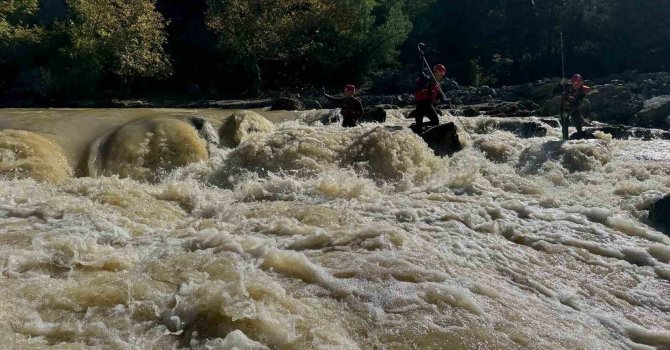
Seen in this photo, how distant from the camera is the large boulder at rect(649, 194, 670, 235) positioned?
8054 millimetres

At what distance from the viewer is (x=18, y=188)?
8.81 meters

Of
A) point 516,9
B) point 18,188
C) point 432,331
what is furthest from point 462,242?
point 516,9

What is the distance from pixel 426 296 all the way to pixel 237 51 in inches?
1215

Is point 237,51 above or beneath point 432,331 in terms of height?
above

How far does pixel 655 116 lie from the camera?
72.0 feet

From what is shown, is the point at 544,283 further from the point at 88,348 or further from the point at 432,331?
the point at 88,348

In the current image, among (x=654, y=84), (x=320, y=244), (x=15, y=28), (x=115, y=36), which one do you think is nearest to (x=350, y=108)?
(x=320, y=244)

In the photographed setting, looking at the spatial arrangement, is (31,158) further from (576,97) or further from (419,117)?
(576,97)

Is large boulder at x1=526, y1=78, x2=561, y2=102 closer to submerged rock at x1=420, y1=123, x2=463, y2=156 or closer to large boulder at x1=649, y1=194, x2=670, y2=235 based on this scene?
submerged rock at x1=420, y1=123, x2=463, y2=156

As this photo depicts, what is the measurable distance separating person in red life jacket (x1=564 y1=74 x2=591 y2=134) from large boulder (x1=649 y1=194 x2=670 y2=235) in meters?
7.10

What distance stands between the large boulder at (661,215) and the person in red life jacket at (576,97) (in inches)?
279

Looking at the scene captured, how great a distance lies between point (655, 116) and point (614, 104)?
2509mm

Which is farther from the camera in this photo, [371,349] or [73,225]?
[73,225]

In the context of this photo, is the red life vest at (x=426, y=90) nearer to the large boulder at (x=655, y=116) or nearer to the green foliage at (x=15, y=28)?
the large boulder at (x=655, y=116)
